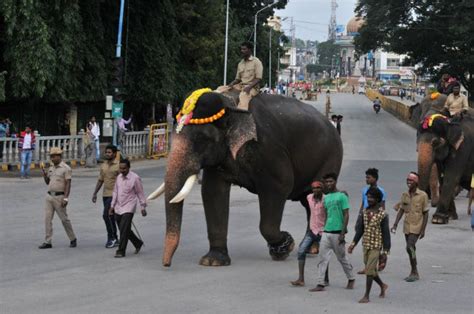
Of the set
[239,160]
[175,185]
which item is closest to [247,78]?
[239,160]

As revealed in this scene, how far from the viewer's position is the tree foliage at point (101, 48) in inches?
1174

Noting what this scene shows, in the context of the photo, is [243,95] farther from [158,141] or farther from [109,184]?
[158,141]

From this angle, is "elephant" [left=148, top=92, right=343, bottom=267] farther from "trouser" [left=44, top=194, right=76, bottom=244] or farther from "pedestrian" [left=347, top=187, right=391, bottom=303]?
"pedestrian" [left=347, top=187, right=391, bottom=303]

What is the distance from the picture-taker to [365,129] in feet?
191

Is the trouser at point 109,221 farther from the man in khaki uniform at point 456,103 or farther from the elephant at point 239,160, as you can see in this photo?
the man in khaki uniform at point 456,103

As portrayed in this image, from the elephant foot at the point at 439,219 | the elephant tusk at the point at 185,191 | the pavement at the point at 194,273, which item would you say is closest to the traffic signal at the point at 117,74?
the pavement at the point at 194,273

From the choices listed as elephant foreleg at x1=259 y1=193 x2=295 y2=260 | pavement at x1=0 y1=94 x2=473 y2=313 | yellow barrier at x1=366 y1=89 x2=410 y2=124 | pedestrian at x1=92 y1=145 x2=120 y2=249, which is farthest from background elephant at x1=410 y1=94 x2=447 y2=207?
yellow barrier at x1=366 y1=89 x2=410 y2=124

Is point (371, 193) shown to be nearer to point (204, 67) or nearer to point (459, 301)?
point (459, 301)

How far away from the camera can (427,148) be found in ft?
58.3

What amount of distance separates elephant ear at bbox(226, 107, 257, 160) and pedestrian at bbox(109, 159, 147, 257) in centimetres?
162

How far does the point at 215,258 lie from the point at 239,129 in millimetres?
1820

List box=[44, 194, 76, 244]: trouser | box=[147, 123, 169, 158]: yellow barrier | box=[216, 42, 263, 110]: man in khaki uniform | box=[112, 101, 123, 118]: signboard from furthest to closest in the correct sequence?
1. box=[147, 123, 169, 158]: yellow barrier
2. box=[112, 101, 123, 118]: signboard
3. box=[44, 194, 76, 244]: trouser
4. box=[216, 42, 263, 110]: man in khaki uniform

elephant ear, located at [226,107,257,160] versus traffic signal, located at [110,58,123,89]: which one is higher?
traffic signal, located at [110,58,123,89]

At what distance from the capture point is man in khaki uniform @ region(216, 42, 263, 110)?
1362 cm
